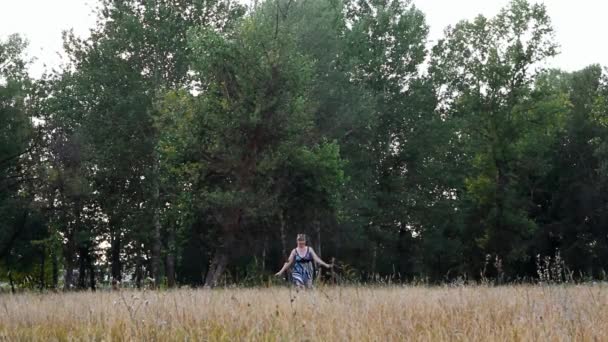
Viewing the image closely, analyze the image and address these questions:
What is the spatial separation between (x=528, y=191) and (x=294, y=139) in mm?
23322

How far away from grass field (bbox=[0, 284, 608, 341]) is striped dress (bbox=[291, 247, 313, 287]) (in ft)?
15.0

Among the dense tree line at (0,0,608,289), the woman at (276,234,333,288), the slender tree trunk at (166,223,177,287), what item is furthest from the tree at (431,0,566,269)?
the woman at (276,234,333,288)

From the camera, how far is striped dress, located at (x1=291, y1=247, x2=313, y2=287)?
13234mm

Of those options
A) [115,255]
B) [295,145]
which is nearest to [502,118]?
[295,145]

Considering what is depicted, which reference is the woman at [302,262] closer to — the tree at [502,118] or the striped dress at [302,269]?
the striped dress at [302,269]

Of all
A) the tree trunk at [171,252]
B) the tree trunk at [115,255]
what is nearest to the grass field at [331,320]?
the tree trunk at [171,252]

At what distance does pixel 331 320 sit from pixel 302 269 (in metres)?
7.49

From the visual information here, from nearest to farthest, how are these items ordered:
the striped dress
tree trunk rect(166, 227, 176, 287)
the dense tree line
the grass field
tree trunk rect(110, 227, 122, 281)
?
the grass field
the striped dress
the dense tree line
tree trunk rect(166, 227, 176, 287)
tree trunk rect(110, 227, 122, 281)

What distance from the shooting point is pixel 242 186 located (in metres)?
24.6

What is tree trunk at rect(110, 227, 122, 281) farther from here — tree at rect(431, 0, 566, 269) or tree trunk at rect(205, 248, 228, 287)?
tree at rect(431, 0, 566, 269)

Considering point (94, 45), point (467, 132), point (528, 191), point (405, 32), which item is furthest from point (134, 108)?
point (528, 191)

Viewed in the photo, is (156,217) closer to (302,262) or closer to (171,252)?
(171,252)

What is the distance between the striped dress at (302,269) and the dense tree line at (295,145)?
8.14 metres

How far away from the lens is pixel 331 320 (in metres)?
5.91
